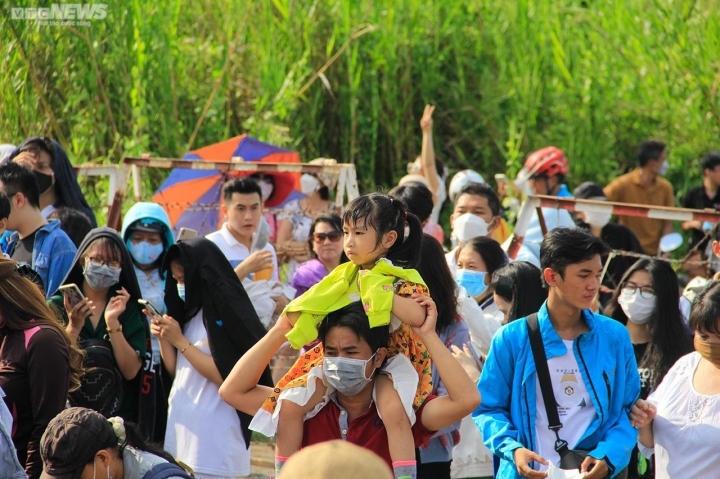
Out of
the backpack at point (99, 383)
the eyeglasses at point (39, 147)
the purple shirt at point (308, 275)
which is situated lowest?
the backpack at point (99, 383)

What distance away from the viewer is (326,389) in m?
3.94

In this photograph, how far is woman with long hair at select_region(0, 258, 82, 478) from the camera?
4.35 metres

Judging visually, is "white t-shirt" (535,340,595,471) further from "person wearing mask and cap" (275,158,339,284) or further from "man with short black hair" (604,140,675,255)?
"man with short black hair" (604,140,675,255)

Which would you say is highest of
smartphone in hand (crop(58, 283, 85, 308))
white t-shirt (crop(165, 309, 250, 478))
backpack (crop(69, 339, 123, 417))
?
smartphone in hand (crop(58, 283, 85, 308))

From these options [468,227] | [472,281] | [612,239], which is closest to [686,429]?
[472,281]

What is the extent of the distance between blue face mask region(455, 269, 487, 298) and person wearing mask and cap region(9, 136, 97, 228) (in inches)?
90.2

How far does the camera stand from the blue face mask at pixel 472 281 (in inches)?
231

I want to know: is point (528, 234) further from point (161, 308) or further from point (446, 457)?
point (446, 457)

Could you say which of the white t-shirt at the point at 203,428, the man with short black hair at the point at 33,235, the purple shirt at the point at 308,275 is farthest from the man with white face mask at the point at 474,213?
the man with short black hair at the point at 33,235

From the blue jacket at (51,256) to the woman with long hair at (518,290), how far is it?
227 cm

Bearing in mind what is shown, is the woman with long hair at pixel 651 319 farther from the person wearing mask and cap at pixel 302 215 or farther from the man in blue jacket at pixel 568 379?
the person wearing mask and cap at pixel 302 215

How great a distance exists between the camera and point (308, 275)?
7027 mm

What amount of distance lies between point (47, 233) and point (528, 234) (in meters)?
3.46

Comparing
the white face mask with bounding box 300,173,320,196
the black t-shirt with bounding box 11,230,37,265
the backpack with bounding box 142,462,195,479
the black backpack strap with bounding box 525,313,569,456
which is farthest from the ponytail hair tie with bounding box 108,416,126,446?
the white face mask with bounding box 300,173,320,196
